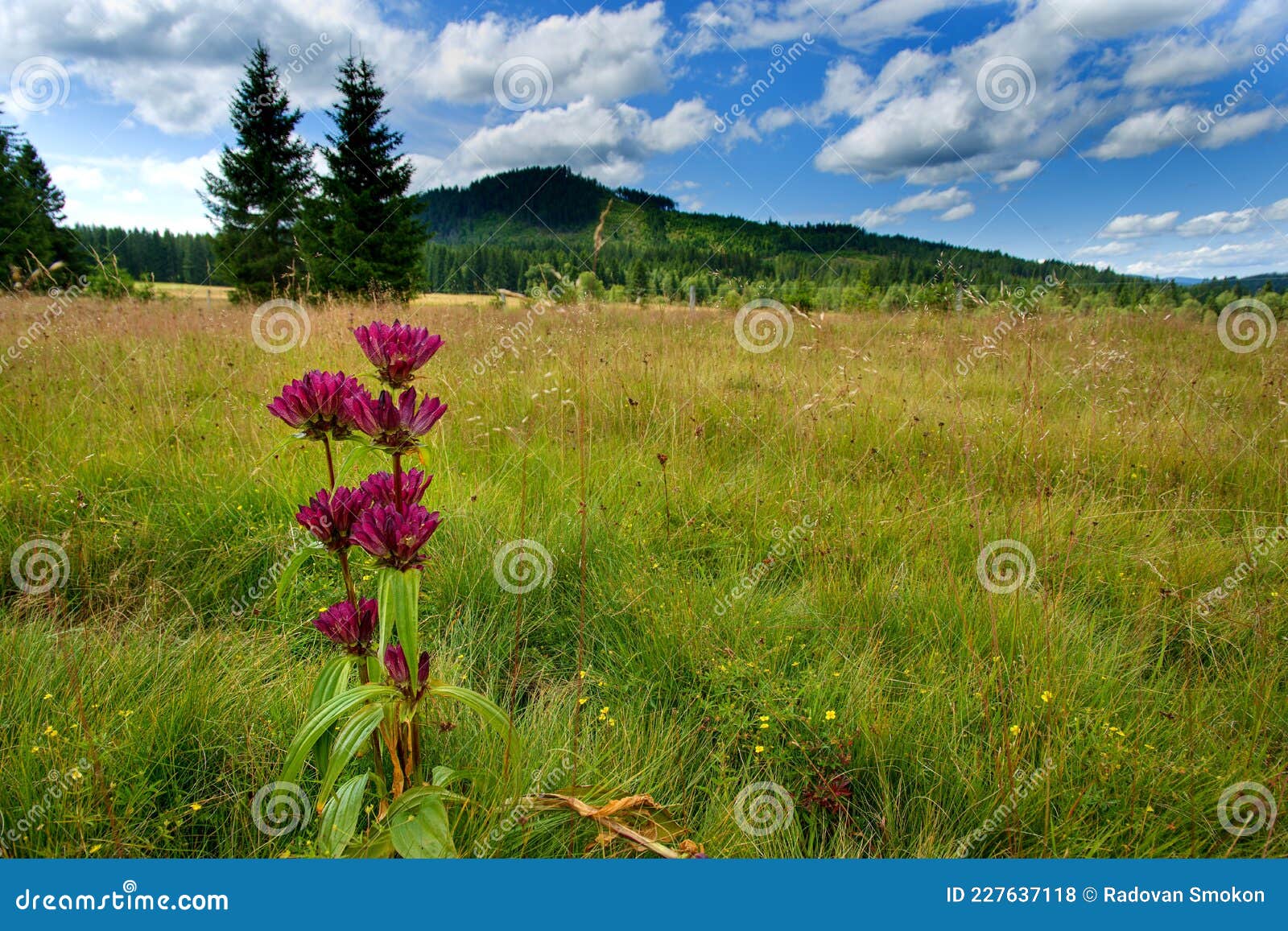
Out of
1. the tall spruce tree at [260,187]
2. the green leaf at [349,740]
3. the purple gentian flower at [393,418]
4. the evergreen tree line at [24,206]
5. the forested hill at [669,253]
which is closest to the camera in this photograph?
the green leaf at [349,740]

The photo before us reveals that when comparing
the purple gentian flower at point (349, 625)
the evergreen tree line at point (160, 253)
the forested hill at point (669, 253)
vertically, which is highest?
the evergreen tree line at point (160, 253)

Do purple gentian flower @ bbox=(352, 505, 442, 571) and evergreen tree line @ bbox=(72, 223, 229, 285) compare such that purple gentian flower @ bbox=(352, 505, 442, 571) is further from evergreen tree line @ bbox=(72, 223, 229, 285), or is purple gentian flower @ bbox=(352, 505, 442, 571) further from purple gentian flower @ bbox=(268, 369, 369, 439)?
evergreen tree line @ bbox=(72, 223, 229, 285)

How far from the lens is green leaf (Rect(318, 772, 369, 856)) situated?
4.08ft

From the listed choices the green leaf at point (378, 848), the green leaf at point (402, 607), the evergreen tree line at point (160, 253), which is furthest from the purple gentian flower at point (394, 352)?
the evergreen tree line at point (160, 253)

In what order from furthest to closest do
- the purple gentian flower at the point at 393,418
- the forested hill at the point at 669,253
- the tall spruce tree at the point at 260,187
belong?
the tall spruce tree at the point at 260,187 < the forested hill at the point at 669,253 < the purple gentian flower at the point at 393,418

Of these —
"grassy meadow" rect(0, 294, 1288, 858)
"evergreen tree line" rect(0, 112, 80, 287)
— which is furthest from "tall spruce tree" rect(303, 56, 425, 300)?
"grassy meadow" rect(0, 294, 1288, 858)

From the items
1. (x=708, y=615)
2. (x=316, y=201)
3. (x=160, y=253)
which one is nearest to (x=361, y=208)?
(x=316, y=201)

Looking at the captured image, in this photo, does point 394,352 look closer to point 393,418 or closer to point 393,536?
point 393,418

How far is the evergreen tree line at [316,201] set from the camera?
76.5ft

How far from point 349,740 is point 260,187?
105ft

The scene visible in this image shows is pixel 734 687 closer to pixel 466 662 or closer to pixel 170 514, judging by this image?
pixel 466 662

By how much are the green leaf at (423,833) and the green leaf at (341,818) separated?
8cm

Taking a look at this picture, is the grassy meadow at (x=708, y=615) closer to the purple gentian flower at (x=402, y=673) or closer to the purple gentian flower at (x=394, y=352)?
the purple gentian flower at (x=394, y=352)

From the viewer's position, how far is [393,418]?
118 cm
